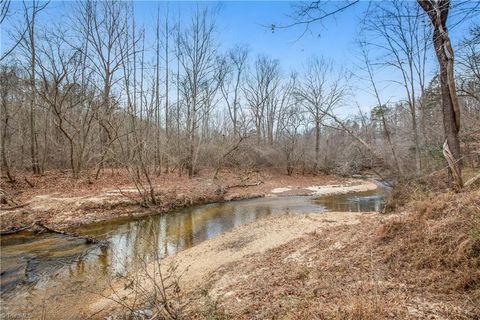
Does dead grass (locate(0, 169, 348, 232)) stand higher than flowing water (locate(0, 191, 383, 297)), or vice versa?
dead grass (locate(0, 169, 348, 232))

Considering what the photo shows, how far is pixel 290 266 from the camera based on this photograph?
5.09 metres

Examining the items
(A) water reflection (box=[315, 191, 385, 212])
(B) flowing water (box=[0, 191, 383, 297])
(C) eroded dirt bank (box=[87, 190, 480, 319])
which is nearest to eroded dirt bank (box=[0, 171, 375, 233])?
(B) flowing water (box=[0, 191, 383, 297])

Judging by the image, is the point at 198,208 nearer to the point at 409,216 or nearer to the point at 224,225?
the point at 224,225

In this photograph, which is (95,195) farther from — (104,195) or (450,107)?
(450,107)

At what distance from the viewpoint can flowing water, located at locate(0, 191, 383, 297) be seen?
6.58 metres

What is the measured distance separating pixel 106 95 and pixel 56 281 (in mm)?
10886

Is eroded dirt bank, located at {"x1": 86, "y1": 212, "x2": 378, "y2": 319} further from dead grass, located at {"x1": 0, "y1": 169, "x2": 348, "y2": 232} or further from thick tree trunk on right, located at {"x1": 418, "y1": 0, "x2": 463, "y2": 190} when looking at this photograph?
dead grass, located at {"x1": 0, "y1": 169, "x2": 348, "y2": 232}

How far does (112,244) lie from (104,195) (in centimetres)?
545

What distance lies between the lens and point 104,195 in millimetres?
13602

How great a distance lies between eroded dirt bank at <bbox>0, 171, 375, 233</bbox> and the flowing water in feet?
2.79

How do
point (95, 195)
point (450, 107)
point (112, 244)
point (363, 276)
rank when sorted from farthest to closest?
point (95, 195) → point (112, 244) → point (450, 107) → point (363, 276)

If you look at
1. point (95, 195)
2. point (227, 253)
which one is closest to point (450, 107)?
point (227, 253)

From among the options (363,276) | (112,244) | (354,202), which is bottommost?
(112,244)

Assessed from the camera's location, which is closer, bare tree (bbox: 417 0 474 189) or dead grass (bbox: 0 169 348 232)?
bare tree (bbox: 417 0 474 189)
